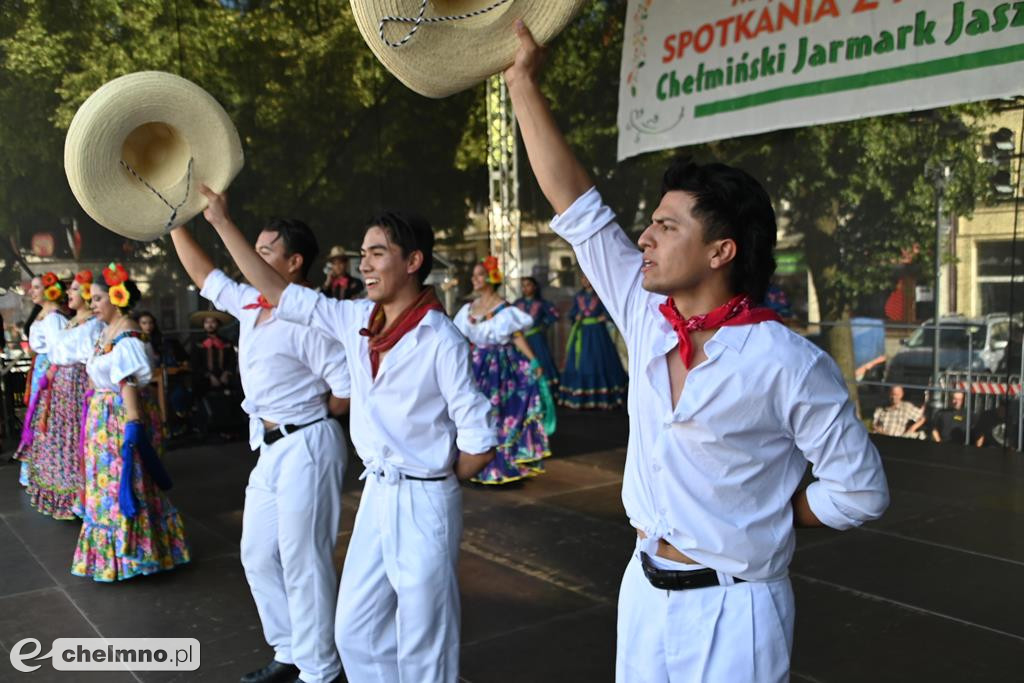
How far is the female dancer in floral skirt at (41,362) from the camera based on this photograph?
652cm

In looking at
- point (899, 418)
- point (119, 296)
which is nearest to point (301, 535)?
point (119, 296)

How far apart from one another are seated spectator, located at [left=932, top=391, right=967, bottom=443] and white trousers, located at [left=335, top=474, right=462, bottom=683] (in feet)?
22.4

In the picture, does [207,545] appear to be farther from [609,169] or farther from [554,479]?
[609,169]

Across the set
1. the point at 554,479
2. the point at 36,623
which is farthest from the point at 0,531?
the point at 554,479

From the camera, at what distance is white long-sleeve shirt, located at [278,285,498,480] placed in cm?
262

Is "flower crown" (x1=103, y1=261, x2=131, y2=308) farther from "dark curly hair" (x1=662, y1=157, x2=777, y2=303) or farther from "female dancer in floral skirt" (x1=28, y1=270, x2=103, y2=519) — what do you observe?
"dark curly hair" (x1=662, y1=157, x2=777, y2=303)

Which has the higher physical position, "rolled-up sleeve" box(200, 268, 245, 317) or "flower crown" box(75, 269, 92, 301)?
"flower crown" box(75, 269, 92, 301)

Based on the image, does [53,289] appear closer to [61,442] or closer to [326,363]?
[61,442]

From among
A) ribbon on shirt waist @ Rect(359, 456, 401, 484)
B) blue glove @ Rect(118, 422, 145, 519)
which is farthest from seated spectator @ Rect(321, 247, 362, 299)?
ribbon on shirt waist @ Rect(359, 456, 401, 484)

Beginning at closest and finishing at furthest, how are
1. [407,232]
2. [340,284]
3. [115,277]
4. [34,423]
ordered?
[407,232] → [115,277] → [34,423] → [340,284]

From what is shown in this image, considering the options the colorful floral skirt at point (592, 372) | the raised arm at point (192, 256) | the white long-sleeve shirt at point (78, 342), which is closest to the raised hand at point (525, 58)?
the raised arm at point (192, 256)

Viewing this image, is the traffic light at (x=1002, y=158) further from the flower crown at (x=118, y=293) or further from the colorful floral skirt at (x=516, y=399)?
the flower crown at (x=118, y=293)

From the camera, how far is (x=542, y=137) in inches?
75.2

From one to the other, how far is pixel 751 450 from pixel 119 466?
155 inches
